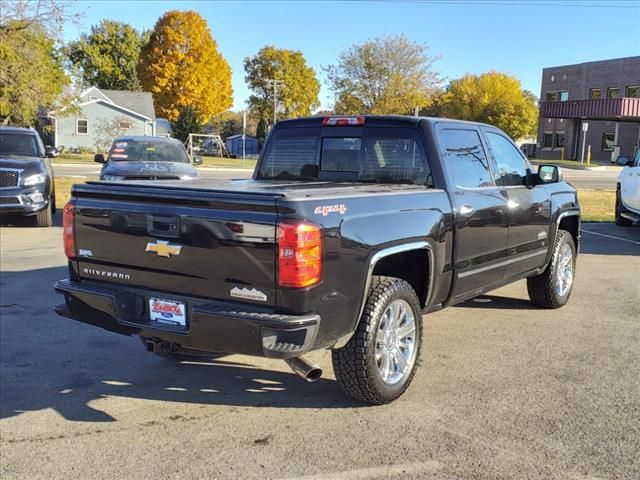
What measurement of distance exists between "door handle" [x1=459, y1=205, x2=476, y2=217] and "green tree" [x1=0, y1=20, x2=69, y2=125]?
67.1 feet

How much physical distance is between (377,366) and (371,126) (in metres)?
2.04

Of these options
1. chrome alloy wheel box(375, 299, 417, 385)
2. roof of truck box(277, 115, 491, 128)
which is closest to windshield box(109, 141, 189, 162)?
roof of truck box(277, 115, 491, 128)

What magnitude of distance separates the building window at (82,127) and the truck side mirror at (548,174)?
49726 mm

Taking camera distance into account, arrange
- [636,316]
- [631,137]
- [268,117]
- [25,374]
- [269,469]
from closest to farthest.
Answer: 1. [269,469]
2. [25,374]
3. [636,316]
4. [631,137]
5. [268,117]

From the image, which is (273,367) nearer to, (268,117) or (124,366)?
(124,366)

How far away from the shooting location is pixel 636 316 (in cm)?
652

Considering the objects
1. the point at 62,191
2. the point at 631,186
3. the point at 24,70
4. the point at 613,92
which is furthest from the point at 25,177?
the point at 613,92

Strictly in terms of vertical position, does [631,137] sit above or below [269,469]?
above

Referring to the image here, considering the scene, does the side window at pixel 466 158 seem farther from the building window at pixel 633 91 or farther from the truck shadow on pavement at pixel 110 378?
the building window at pixel 633 91

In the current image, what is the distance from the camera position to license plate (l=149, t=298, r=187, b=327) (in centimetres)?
375

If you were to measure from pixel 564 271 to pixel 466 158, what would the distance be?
243 centimetres

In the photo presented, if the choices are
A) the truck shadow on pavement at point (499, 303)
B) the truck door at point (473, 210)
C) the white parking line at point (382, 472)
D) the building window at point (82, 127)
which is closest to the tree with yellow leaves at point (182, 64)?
the building window at point (82, 127)

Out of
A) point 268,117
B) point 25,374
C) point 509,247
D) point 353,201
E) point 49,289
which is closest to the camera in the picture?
point 353,201

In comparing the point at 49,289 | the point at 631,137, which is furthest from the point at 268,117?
the point at 49,289
